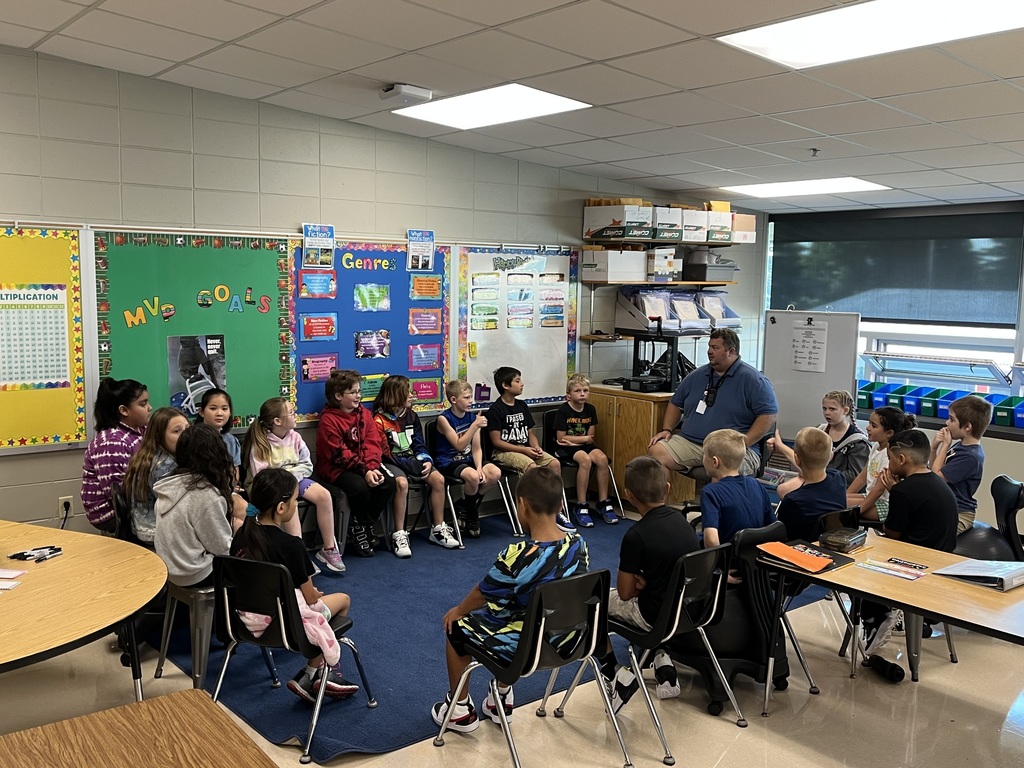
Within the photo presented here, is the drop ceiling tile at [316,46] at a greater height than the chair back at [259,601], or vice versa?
the drop ceiling tile at [316,46]

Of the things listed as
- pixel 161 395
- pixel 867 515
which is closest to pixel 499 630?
pixel 867 515

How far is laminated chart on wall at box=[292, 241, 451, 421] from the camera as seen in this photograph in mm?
5477

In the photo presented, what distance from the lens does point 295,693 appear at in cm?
359

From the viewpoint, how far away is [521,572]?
9.81 ft

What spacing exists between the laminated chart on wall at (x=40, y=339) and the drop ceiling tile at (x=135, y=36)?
1.08 meters

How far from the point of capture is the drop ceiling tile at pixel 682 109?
4.42 m

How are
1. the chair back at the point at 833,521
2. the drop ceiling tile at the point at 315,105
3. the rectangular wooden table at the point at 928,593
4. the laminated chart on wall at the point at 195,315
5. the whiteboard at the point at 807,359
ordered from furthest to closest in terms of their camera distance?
the whiteboard at the point at 807,359, the drop ceiling tile at the point at 315,105, the laminated chart on wall at the point at 195,315, the chair back at the point at 833,521, the rectangular wooden table at the point at 928,593

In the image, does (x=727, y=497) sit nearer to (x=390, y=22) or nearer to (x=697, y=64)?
(x=697, y=64)

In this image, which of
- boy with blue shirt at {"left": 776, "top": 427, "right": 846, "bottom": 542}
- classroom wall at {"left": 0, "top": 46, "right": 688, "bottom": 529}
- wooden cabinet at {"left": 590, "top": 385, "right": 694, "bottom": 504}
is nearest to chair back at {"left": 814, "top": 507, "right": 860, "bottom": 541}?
boy with blue shirt at {"left": 776, "top": 427, "right": 846, "bottom": 542}

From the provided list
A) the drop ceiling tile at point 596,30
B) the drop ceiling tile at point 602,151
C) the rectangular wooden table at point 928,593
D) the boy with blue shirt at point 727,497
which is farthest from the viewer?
the drop ceiling tile at point 602,151

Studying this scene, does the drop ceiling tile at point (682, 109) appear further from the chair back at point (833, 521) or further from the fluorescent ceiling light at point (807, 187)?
the fluorescent ceiling light at point (807, 187)

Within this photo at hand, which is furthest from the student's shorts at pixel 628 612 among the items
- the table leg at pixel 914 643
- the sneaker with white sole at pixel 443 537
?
the sneaker with white sole at pixel 443 537

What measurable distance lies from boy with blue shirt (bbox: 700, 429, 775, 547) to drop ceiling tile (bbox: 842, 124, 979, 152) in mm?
2387

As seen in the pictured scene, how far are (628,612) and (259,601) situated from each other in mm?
1414
